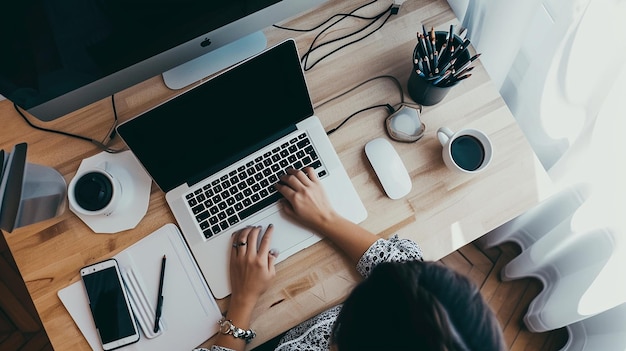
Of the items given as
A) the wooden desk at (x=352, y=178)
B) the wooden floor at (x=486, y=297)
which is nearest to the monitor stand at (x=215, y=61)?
the wooden desk at (x=352, y=178)

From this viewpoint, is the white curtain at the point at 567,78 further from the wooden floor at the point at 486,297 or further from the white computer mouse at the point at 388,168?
the wooden floor at the point at 486,297

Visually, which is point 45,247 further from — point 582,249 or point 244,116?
point 582,249

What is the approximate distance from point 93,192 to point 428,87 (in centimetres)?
65

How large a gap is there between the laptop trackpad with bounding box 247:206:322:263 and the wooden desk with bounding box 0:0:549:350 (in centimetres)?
2

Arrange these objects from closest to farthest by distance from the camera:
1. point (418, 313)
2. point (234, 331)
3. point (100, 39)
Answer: point (418, 313), point (100, 39), point (234, 331)

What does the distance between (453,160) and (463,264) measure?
747 millimetres

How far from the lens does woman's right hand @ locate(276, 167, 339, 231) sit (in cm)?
83

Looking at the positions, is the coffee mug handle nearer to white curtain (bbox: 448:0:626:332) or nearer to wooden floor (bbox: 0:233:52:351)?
white curtain (bbox: 448:0:626:332)

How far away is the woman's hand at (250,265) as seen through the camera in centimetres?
80

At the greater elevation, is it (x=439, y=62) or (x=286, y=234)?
(x=439, y=62)

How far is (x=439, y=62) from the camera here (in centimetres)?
86

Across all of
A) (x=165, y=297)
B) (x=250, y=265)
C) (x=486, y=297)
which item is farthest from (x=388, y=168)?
(x=486, y=297)

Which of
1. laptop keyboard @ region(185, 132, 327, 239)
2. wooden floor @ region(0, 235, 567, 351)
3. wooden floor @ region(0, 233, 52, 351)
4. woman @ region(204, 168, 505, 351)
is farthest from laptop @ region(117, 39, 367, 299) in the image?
wooden floor @ region(0, 233, 52, 351)

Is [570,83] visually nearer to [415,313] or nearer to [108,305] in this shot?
[415,313]
